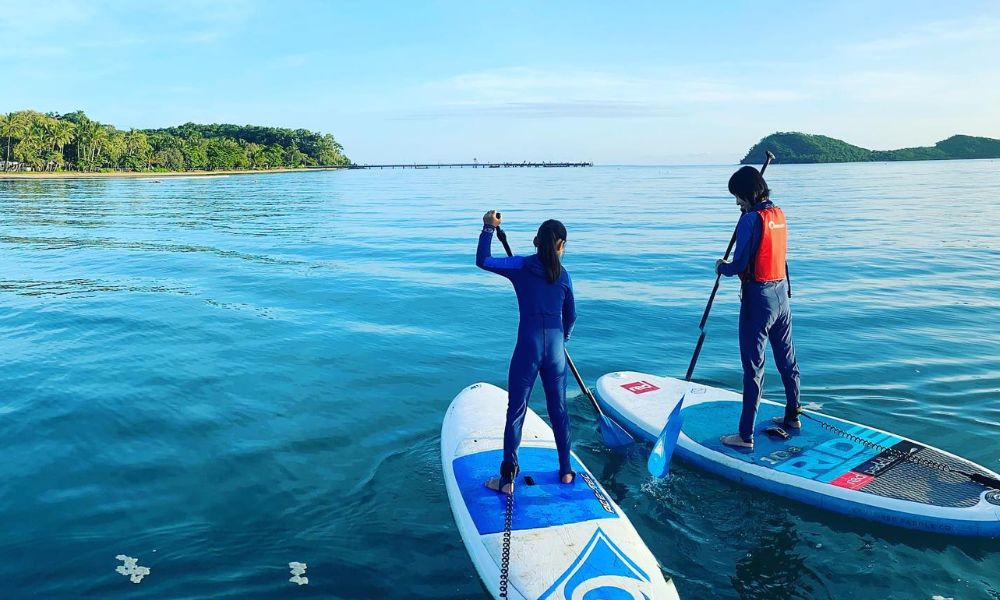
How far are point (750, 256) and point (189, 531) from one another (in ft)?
20.4

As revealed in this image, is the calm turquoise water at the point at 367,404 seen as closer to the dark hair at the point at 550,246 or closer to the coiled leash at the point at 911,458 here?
the coiled leash at the point at 911,458

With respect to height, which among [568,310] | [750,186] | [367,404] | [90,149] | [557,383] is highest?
[90,149]

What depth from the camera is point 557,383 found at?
Answer: 18.8 feet

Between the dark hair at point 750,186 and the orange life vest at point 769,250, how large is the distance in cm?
16

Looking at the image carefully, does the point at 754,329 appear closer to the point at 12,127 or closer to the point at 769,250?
the point at 769,250

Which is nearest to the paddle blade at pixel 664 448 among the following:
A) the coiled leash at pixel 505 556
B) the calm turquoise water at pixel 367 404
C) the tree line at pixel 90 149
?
the calm turquoise water at pixel 367 404

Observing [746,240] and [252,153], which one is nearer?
[746,240]

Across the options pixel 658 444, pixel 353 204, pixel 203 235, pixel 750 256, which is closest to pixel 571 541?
pixel 658 444

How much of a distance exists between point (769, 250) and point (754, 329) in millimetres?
843

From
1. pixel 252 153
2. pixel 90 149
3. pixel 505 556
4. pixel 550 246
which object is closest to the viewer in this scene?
pixel 505 556

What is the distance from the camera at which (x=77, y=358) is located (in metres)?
11.5

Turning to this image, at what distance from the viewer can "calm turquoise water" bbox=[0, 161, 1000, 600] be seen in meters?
5.62

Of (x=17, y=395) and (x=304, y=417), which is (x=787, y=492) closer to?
(x=304, y=417)

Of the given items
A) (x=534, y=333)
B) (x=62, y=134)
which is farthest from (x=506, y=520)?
(x=62, y=134)
